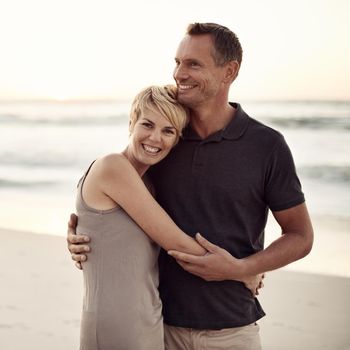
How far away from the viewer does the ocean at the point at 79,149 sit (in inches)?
394

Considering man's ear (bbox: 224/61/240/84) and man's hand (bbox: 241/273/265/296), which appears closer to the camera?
man's hand (bbox: 241/273/265/296)

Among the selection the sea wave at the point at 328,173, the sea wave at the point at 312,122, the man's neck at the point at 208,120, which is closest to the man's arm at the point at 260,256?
the man's neck at the point at 208,120

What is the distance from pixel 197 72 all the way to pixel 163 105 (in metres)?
0.19

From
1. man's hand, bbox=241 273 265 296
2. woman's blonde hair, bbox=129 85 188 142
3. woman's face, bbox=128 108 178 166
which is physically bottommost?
man's hand, bbox=241 273 265 296

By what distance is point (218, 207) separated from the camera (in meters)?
2.36

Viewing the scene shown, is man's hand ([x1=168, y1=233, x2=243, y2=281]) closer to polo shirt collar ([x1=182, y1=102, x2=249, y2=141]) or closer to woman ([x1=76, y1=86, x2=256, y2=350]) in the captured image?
woman ([x1=76, y1=86, x2=256, y2=350])

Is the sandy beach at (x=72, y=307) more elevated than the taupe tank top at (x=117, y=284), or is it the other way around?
the taupe tank top at (x=117, y=284)

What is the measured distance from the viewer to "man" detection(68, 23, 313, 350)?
7.68ft

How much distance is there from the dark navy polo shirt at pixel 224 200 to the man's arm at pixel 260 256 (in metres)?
0.07

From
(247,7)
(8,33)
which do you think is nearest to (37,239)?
(247,7)

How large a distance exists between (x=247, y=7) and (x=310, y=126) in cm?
339

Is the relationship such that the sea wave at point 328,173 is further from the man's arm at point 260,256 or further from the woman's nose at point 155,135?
the woman's nose at point 155,135

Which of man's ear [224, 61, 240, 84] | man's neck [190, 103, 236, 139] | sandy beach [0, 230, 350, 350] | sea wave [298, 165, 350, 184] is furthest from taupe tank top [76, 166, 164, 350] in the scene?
sea wave [298, 165, 350, 184]

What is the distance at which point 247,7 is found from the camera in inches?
612
